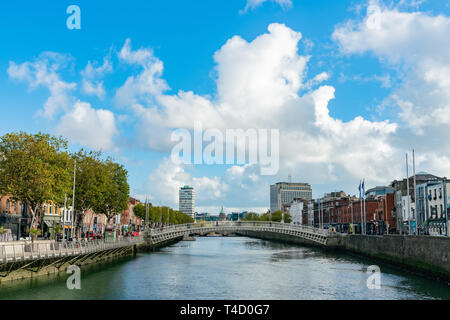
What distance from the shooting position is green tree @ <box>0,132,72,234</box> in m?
44.2

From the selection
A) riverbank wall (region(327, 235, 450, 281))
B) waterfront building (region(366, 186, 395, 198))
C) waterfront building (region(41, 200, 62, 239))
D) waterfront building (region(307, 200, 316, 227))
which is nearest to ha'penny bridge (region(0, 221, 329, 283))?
waterfront building (region(41, 200, 62, 239))

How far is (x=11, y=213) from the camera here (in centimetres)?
5950

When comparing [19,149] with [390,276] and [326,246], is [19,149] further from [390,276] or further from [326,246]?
[326,246]

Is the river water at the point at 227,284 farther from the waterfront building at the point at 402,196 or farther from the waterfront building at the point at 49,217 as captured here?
the waterfront building at the point at 402,196

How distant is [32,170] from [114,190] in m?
21.7

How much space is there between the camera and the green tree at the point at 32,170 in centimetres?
4416

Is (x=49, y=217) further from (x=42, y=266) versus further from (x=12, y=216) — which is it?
(x=42, y=266)

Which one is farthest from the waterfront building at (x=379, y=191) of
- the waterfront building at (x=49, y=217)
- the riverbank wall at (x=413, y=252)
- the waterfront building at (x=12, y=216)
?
the waterfront building at (x=12, y=216)

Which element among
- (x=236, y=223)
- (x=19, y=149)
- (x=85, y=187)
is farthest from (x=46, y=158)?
(x=236, y=223)

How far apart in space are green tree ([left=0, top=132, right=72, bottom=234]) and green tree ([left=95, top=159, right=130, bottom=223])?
597 inches

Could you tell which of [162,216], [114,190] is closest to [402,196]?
[114,190]

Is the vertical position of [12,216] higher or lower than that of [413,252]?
higher

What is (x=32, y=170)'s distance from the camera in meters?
44.4
